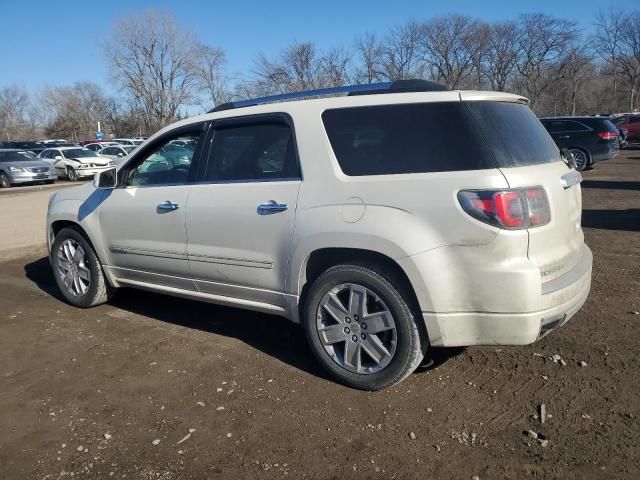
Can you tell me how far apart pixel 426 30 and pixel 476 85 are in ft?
22.6

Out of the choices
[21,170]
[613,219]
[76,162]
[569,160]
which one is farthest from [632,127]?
[21,170]

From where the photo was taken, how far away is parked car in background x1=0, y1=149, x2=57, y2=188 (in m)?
22.0

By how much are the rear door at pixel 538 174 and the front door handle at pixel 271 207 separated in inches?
51.6

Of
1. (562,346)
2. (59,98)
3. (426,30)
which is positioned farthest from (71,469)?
(59,98)

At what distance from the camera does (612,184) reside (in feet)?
43.4

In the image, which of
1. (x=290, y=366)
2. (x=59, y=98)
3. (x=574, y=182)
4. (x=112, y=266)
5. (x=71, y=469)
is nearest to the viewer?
(x=71, y=469)

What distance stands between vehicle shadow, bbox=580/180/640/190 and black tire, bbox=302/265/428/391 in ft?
37.1

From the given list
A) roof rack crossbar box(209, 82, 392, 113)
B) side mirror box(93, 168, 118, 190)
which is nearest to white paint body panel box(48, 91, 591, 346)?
roof rack crossbar box(209, 82, 392, 113)

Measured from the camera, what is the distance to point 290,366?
3762 mm

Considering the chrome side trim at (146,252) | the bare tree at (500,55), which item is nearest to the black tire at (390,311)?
the chrome side trim at (146,252)

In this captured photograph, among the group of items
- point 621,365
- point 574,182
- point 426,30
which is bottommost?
point 621,365

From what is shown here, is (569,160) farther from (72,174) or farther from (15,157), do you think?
(72,174)

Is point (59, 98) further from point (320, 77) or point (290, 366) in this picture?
point (290, 366)

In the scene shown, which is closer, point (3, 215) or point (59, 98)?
point (3, 215)
